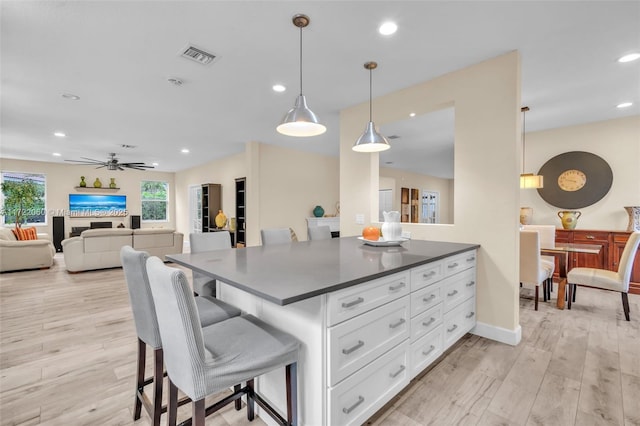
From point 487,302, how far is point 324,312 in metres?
2.15

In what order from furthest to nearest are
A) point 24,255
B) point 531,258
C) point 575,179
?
point 24,255 < point 575,179 < point 531,258

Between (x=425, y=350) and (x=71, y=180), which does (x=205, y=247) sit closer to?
(x=425, y=350)

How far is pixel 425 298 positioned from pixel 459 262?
2.22 ft

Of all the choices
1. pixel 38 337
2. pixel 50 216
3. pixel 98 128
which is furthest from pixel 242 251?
pixel 50 216

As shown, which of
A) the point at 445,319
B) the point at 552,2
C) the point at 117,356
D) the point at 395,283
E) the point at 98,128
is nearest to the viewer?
the point at 395,283

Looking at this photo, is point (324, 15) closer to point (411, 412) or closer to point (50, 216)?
point (411, 412)

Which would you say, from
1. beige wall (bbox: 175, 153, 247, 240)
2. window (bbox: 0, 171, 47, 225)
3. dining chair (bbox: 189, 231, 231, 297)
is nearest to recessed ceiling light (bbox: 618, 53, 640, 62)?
dining chair (bbox: 189, 231, 231, 297)

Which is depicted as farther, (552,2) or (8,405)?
(552,2)

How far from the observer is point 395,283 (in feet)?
5.51

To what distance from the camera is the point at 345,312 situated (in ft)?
4.49

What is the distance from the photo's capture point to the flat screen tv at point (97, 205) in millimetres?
8969

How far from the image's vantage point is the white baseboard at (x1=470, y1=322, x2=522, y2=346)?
102 inches

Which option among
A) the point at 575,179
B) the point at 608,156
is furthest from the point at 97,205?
the point at 608,156

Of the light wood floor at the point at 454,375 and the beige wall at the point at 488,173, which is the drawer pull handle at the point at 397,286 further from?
the beige wall at the point at 488,173
